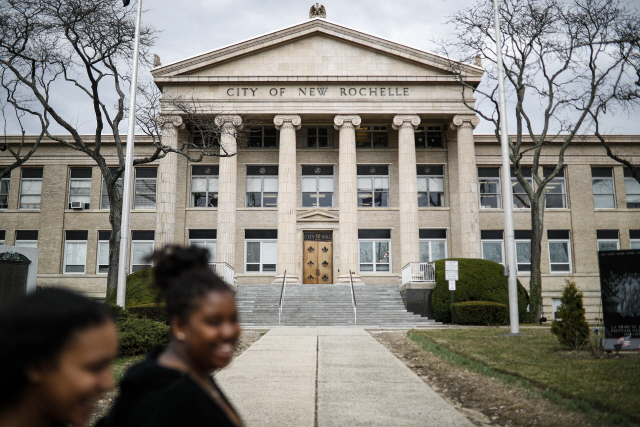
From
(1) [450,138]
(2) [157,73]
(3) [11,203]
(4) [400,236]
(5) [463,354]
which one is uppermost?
(2) [157,73]

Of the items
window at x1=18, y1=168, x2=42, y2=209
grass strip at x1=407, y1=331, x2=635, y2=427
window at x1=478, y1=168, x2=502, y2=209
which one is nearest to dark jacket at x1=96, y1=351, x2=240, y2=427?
grass strip at x1=407, y1=331, x2=635, y2=427

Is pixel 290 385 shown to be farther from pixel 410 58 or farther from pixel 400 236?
pixel 410 58

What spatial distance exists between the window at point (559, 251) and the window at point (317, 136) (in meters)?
15.6

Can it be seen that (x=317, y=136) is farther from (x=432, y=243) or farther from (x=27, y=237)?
(x=27, y=237)

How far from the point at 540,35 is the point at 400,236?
13784 mm

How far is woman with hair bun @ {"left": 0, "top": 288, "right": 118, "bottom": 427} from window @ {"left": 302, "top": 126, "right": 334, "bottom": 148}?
1365 inches

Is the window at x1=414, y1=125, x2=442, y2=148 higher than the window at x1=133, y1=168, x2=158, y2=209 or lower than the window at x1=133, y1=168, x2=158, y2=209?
higher

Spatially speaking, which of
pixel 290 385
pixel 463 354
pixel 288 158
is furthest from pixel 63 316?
pixel 288 158

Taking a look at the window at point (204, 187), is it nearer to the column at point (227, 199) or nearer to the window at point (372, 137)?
the column at point (227, 199)

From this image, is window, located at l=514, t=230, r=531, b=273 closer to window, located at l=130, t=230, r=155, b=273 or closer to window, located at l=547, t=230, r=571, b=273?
window, located at l=547, t=230, r=571, b=273

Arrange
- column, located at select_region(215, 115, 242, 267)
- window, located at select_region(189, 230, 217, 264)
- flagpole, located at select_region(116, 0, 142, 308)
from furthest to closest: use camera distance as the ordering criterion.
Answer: window, located at select_region(189, 230, 217, 264) → column, located at select_region(215, 115, 242, 267) → flagpole, located at select_region(116, 0, 142, 308)

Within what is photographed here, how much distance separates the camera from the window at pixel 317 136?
118ft

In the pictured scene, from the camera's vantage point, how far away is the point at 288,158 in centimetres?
3266

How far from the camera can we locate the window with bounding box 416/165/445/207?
35719 mm
